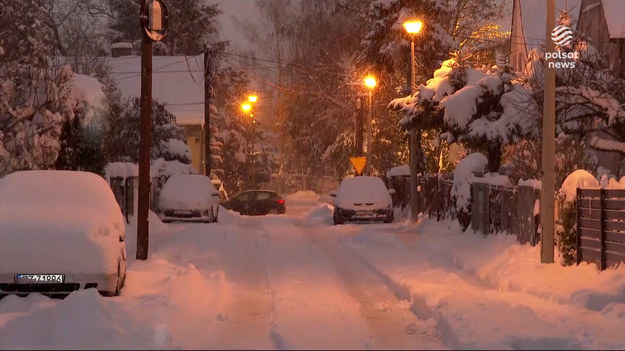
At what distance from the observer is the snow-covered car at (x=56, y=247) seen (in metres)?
12.3

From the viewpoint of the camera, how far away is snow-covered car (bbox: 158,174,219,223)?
111 ft

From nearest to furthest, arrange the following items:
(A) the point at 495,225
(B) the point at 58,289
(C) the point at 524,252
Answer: (B) the point at 58,289, (C) the point at 524,252, (A) the point at 495,225

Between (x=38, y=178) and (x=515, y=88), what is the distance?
18.6 m

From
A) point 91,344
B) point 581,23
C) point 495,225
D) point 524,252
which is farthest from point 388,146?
point 91,344

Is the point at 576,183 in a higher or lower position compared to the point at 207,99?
lower

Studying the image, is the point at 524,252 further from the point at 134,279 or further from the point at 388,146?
the point at 388,146

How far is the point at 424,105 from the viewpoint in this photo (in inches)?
1216

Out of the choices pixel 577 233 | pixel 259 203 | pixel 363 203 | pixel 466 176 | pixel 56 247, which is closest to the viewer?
pixel 56 247

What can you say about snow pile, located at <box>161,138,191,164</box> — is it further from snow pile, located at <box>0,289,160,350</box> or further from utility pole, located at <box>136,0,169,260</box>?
snow pile, located at <box>0,289,160,350</box>

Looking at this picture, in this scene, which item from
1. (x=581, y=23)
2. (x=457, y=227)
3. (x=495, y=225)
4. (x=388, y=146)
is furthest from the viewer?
(x=388, y=146)

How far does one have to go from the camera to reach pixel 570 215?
54.2 feet

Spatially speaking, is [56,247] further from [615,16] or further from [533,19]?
[533,19]

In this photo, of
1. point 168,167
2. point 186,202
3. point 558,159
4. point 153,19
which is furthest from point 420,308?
point 168,167

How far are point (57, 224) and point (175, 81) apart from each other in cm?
4763
